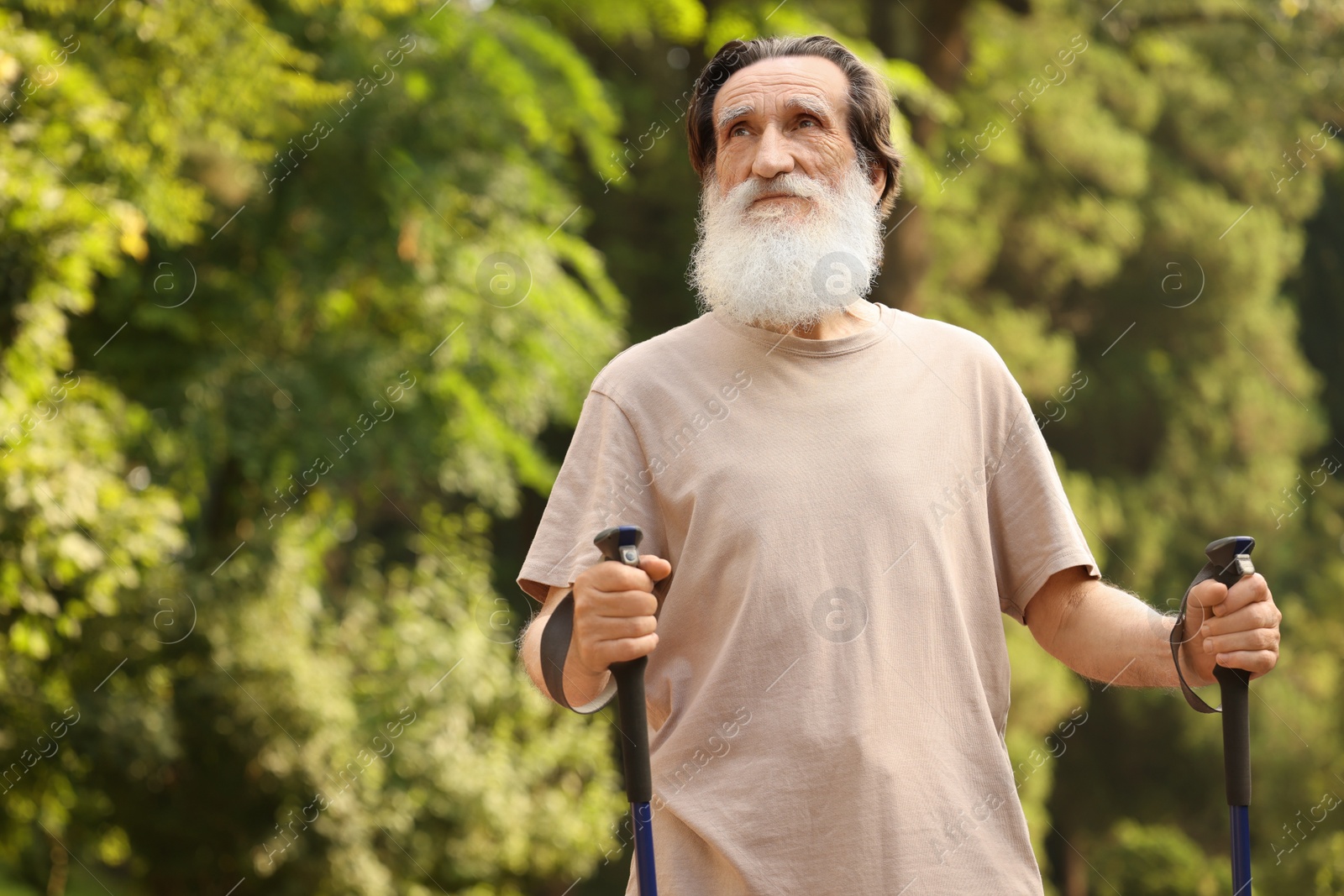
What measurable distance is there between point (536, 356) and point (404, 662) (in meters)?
2.44

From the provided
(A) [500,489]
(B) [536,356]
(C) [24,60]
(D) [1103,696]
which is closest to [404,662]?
(A) [500,489]

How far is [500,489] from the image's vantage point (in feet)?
31.4

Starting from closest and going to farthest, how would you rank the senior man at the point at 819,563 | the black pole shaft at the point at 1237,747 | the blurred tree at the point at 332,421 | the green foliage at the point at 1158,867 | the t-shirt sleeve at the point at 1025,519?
the senior man at the point at 819,563, the black pole shaft at the point at 1237,747, the t-shirt sleeve at the point at 1025,519, the blurred tree at the point at 332,421, the green foliage at the point at 1158,867

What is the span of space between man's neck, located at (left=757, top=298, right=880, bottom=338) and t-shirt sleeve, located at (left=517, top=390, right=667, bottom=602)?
1.12ft

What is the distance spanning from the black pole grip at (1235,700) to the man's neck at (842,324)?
28.3 inches

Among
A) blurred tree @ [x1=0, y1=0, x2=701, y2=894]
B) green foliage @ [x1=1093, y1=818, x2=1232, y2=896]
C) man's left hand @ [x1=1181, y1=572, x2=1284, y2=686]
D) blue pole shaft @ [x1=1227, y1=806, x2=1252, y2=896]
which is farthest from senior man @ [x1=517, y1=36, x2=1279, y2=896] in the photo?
green foliage @ [x1=1093, y1=818, x2=1232, y2=896]

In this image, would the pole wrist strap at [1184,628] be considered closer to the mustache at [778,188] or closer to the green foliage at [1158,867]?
the mustache at [778,188]

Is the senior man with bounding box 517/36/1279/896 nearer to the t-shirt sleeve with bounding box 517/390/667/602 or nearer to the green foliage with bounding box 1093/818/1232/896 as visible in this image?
the t-shirt sleeve with bounding box 517/390/667/602

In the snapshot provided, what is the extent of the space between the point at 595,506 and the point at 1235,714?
43.0 inches

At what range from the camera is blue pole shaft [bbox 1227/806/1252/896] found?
2293mm

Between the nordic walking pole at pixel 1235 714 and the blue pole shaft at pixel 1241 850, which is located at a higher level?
the nordic walking pole at pixel 1235 714

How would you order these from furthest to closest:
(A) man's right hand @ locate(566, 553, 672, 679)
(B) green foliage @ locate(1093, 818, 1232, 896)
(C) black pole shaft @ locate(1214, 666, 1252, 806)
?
(B) green foliage @ locate(1093, 818, 1232, 896), (C) black pole shaft @ locate(1214, 666, 1252, 806), (A) man's right hand @ locate(566, 553, 672, 679)

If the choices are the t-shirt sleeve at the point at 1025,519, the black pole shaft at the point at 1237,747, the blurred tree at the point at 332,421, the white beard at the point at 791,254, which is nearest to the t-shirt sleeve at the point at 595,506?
the white beard at the point at 791,254

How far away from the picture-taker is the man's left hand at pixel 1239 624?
7.09 ft
